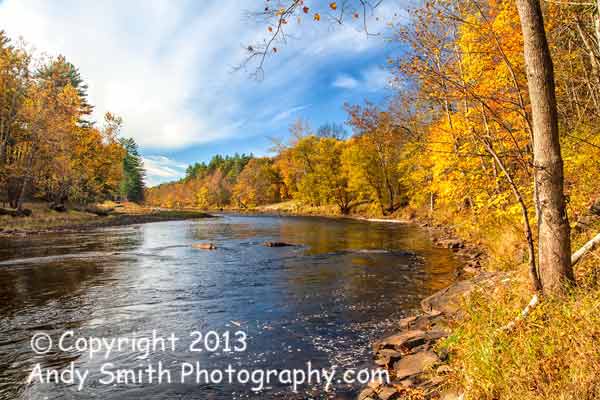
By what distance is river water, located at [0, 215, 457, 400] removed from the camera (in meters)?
6.10

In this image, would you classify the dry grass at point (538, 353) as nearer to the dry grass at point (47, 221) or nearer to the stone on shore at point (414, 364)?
the stone on shore at point (414, 364)

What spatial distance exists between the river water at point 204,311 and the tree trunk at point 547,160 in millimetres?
3418

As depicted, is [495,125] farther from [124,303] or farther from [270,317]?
[124,303]

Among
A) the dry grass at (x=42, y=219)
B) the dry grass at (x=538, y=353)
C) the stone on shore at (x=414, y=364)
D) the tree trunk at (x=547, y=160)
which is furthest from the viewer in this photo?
the dry grass at (x=42, y=219)

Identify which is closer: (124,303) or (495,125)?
(124,303)

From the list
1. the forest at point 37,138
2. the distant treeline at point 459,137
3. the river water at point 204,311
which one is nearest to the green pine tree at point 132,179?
the distant treeline at point 459,137

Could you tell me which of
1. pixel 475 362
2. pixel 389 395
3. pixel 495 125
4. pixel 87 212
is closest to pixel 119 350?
pixel 389 395

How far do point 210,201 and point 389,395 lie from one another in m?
119

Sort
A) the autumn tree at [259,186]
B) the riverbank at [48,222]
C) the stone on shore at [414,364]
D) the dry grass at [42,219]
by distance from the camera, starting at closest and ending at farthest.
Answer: the stone on shore at [414,364] < the riverbank at [48,222] < the dry grass at [42,219] < the autumn tree at [259,186]

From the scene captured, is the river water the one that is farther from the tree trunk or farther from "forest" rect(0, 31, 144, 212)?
"forest" rect(0, 31, 144, 212)

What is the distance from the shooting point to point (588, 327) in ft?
13.0

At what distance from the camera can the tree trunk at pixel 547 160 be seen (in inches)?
194

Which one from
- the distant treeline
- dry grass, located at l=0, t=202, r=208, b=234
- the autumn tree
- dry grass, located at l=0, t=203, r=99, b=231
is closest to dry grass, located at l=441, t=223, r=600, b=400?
the distant treeline

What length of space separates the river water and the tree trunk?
11.2 ft
